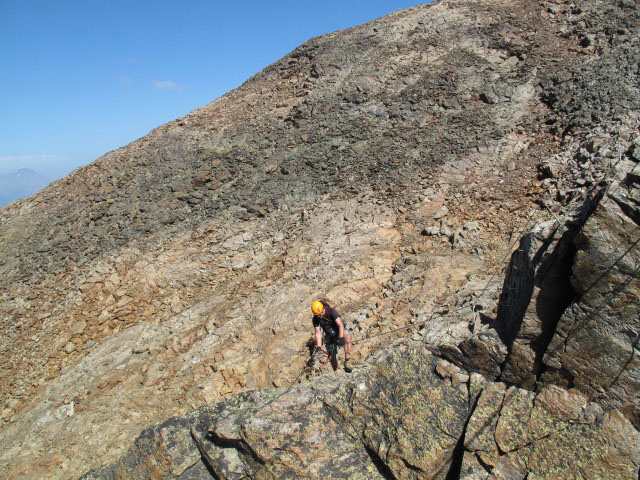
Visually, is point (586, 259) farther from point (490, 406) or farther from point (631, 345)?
point (490, 406)

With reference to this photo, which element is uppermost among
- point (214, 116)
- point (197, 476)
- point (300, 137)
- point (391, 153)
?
point (214, 116)

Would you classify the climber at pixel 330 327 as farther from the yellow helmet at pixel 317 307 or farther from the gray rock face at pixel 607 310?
the gray rock face at pixel 607 310

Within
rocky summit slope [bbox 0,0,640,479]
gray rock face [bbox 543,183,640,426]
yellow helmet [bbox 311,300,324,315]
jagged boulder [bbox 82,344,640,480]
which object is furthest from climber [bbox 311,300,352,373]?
gray rock face [bbox 543,183,640,426]

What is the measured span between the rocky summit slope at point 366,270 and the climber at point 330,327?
1.56 feet

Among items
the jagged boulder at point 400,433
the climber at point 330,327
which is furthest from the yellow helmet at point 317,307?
the jagged boulder at point 400,433

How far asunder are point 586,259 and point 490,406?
2.41 m

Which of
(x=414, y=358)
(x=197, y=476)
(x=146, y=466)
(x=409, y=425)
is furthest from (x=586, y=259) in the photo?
(x=146, y=466)

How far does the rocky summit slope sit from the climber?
18.7 inches

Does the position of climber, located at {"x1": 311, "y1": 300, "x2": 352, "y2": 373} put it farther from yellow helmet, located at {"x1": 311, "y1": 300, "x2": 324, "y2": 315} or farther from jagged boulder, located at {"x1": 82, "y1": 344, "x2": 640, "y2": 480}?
jagged boulder, located at {"x1": 82, "y1": 344, "x2": 640, "y2": 480}

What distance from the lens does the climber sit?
7648mm

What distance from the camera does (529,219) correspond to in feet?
32.4

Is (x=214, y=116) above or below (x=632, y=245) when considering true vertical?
above

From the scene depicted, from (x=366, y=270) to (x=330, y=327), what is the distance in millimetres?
2833

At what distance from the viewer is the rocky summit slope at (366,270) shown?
5.38 meters
